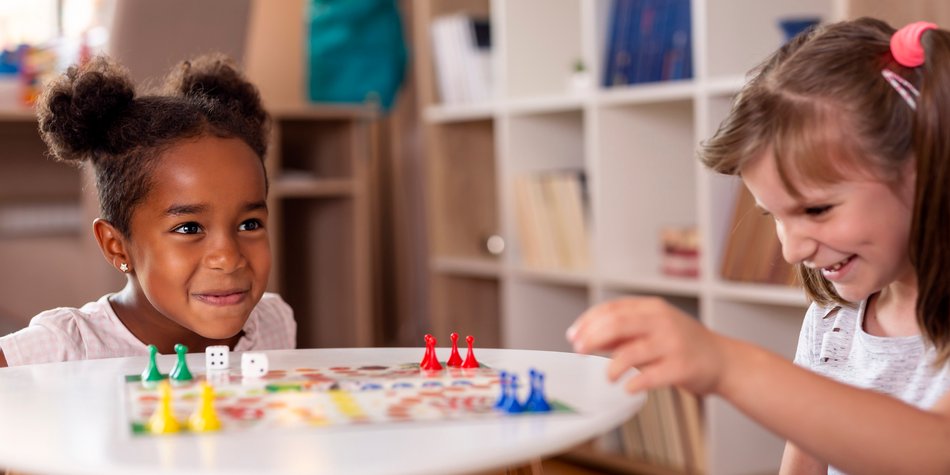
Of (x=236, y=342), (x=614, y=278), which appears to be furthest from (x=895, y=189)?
(x=614, y=278)

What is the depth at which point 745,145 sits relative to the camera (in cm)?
98

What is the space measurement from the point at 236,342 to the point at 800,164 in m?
0.78

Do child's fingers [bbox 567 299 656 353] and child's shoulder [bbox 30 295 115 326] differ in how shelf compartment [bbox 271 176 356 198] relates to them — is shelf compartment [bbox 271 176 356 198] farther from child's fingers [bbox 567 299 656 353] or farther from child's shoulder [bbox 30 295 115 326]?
child's fingers [bbox 567 299 656 353]

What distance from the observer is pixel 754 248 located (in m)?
2.11

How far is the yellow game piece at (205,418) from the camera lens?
747 mm

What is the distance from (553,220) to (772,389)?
1.84 metres

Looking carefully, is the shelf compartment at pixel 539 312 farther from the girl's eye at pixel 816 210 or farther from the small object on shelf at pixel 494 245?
the girl's eye at pixel 816 210

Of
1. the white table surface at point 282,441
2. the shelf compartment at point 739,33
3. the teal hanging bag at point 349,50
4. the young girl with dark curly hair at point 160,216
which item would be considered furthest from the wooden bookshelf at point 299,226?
the white table surface at point 282,441

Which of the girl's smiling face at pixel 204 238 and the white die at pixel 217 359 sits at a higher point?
the girl's smiling face at pixel 204 238

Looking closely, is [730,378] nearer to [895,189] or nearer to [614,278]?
[895,189]

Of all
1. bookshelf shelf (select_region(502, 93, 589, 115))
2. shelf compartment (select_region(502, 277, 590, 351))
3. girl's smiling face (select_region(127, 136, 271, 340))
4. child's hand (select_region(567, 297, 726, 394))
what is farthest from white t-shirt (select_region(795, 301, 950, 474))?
shelf compartment (select_region(502, 277, 590, 351))

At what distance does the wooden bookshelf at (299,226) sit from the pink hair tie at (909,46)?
1984 millimetres

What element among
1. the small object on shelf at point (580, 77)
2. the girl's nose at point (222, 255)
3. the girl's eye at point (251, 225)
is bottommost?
the girl's nose at point (222, 255)

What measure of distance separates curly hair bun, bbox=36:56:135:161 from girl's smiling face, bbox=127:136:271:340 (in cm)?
11
